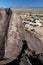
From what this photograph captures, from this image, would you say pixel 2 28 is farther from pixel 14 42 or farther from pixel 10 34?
pixel 14 42

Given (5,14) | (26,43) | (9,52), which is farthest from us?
(5,14)

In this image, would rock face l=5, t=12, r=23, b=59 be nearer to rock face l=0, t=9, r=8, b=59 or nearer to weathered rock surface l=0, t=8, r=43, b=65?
weathered rock surface l=0, t=8, r=43, b=65

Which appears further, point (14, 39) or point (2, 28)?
point (2, 28)

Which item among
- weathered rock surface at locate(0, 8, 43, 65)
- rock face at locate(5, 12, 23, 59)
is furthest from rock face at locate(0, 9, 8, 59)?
rock face at locate(5, 12, 23, 59)

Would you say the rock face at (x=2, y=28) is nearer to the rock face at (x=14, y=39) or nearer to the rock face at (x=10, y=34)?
the rock face at (x=10, y=34)

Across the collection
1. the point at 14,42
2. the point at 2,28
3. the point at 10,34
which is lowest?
the point at 14,42

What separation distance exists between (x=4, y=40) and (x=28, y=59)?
31.7 inches

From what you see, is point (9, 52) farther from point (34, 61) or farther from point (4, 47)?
point (34, 61)

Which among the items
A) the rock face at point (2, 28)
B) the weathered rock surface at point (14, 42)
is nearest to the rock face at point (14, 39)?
the weathered rock surface at point (14, 42)

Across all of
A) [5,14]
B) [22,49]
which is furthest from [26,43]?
[5,14]

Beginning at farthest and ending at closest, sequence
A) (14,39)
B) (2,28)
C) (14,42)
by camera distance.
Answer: (2,28) → (14,39) → (14,42)

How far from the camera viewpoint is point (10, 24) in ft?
24.0

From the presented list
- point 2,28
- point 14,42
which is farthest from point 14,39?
point 2,28

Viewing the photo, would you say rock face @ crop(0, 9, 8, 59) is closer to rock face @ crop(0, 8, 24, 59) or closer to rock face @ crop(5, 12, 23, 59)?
rock face @ crop(0, 8, 24, 59)
